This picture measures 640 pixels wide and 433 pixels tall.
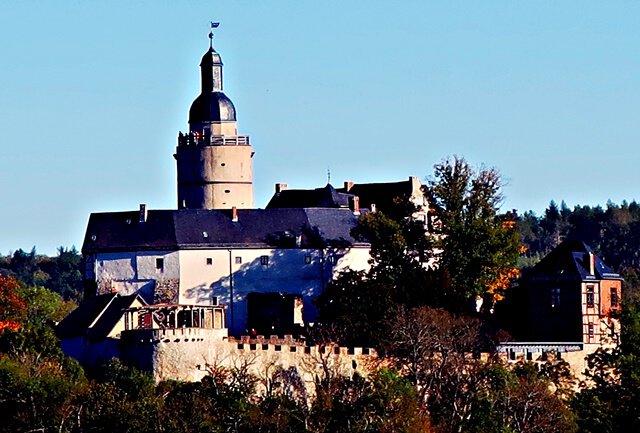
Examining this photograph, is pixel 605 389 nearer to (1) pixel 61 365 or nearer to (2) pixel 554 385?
(2) pixel 554 385

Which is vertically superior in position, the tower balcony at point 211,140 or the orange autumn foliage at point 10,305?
the tower balcony at point 211,140

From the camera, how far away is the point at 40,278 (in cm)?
15675

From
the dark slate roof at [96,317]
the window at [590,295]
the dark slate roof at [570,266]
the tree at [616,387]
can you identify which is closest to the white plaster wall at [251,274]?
the dark slate roof at [96,317]

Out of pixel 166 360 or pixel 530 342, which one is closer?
pixel 166 360

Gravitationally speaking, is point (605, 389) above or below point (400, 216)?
below

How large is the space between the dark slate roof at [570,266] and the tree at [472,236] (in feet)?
3.74

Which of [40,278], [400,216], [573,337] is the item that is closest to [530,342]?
[573,337]

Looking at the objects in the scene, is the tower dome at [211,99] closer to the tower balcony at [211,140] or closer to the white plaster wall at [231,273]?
the tower balcony at [211,140]

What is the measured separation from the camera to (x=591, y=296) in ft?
250

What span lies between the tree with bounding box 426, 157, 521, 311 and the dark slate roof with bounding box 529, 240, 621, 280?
1139mm

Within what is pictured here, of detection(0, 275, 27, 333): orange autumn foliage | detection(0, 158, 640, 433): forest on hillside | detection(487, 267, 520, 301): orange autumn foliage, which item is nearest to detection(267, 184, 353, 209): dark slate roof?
detection(0, 158, 640, 433): forest on hillside

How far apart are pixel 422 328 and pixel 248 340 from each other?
5873 mm

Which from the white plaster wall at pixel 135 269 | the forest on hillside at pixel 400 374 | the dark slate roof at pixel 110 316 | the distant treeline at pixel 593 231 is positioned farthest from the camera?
the distant treeline at pixel 593 231

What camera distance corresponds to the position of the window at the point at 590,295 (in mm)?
76062
